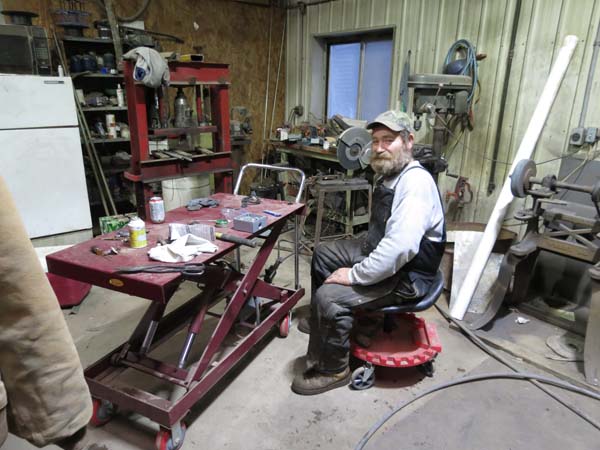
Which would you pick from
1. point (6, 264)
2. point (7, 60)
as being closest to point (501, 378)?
point (6, 264)

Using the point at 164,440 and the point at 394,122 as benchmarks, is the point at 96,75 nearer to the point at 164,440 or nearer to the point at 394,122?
the point at 394,122

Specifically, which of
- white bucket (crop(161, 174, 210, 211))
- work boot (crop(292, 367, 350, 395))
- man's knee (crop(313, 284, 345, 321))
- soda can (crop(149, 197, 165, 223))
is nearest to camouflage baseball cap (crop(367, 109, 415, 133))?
man's knee (crop(313, 284, 345, 321))

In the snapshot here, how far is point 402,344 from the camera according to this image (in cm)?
218

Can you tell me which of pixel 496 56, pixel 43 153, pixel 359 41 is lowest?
pixel 43 153

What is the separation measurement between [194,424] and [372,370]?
0.86m

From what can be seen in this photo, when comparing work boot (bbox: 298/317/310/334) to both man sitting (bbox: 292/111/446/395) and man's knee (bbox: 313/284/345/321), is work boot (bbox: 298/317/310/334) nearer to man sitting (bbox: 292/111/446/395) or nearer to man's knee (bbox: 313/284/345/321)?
man sitting (bbox: 292/111/446/395)

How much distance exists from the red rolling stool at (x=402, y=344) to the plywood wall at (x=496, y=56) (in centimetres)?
170

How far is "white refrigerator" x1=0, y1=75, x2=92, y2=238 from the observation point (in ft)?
10.8

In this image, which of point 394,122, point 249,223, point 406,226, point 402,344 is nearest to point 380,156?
point 394,122

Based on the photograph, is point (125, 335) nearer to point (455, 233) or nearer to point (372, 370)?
point (372, 370)

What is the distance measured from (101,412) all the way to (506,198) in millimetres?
2594

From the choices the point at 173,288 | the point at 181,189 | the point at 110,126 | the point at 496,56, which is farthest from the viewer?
the point at 110,126

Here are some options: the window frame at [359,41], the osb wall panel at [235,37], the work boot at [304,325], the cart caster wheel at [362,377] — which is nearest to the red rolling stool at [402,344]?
the cart caster wheel at [362,377]

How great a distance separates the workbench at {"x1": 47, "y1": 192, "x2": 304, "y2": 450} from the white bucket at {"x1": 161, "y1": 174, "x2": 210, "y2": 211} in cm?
148
